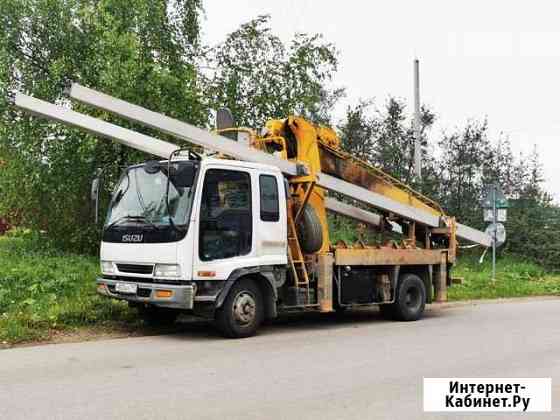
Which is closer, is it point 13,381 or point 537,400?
point 537,400

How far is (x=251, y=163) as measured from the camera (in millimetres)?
10016

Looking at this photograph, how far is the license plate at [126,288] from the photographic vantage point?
30.5 ft

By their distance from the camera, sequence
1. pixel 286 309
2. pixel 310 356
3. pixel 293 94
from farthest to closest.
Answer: pixel 293 94, pixel 286 309, pixel 310 356

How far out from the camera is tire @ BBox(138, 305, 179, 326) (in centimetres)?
1034

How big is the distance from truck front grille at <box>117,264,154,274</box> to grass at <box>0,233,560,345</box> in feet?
3.80

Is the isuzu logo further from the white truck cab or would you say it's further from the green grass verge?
the green grass verge

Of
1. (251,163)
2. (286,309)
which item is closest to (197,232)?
(251,163)

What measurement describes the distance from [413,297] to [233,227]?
185 inches

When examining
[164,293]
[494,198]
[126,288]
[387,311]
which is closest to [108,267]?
[126,288]

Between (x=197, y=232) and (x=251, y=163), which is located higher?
(x=251, y=163)

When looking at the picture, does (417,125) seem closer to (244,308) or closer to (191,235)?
(244,308)

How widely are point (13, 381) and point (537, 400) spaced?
5090mm

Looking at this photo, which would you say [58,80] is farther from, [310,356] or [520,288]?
[520,288]

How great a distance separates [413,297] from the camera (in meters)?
12.6
